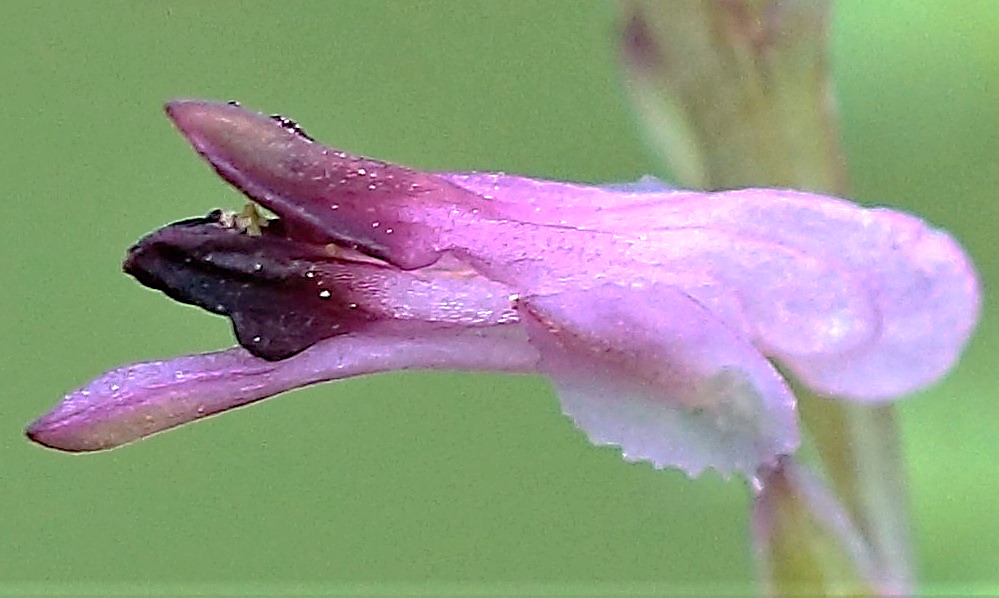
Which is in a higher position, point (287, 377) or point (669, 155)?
point (669, 155)

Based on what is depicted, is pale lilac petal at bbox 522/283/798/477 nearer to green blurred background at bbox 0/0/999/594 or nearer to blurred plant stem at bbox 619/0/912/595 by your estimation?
blurred plant stem at bbox 619/0/912/595

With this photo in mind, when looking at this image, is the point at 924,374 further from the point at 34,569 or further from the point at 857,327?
the point at 34,569

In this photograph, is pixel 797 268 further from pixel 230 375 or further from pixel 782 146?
pixel 230 375

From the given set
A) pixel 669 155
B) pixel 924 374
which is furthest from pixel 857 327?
pixel 669 155

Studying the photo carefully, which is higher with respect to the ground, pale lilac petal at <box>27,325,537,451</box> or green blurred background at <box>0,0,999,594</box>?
green blurred background at <box>0,0,999,594</box>

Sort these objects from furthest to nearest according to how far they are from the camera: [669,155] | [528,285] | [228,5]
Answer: [228,5], [669,155], [528,285]

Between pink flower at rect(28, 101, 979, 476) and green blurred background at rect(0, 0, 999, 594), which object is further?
green blurred background at rect(0, 0, 999, 594)

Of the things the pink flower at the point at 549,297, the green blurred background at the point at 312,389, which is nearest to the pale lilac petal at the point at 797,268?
the pink flower at the point at 549,297

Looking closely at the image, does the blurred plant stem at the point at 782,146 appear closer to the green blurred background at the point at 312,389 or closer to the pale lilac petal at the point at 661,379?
the pale lilac petal at the point at 661,379

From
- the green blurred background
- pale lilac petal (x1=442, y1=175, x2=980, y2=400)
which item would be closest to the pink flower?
pale lilac petal (x1=442, y1=175, x2=980, y2=400)

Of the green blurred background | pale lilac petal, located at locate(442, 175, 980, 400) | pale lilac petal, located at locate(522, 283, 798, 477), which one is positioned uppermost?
the green blurred background
